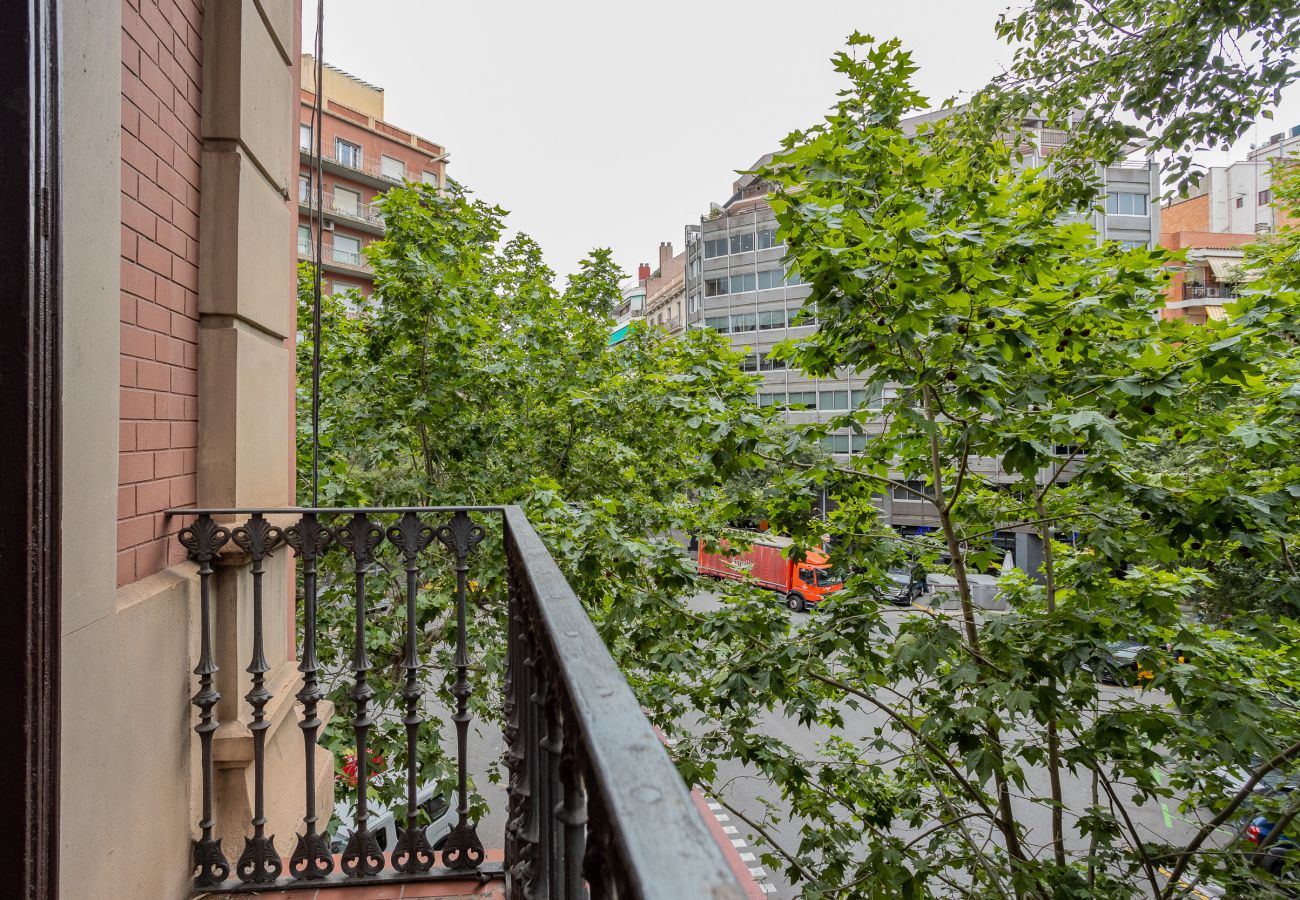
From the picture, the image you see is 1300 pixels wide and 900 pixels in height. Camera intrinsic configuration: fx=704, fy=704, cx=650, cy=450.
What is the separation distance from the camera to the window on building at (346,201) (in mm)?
32312

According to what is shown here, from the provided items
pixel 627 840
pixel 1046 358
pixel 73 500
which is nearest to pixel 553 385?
pixel 1046 358

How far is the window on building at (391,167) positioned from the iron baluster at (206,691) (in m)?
35.2

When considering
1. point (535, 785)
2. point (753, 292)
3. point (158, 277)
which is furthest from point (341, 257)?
point (535, 785)

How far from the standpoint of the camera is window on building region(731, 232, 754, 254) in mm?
36438

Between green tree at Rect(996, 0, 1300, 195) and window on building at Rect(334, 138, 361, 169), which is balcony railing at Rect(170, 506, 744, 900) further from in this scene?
window on building at Rect(334, 138, 361, 169)

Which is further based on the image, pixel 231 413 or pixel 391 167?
pixel 391 167

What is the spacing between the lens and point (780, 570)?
21.1 metres

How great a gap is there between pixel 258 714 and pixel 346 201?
3537 cm

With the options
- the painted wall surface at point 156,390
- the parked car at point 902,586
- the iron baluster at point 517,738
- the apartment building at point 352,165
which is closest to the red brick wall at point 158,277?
the painted wall surface at point 156,390

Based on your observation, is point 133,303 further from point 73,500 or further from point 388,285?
point 388,285

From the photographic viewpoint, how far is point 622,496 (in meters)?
8.53

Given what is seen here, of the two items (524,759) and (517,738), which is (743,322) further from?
(524,759)

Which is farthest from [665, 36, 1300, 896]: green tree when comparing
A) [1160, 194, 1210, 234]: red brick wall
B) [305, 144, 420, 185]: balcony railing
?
[1160, 194, 1210, 234]: red brick wall

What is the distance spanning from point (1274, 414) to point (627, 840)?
4491 millimetres
